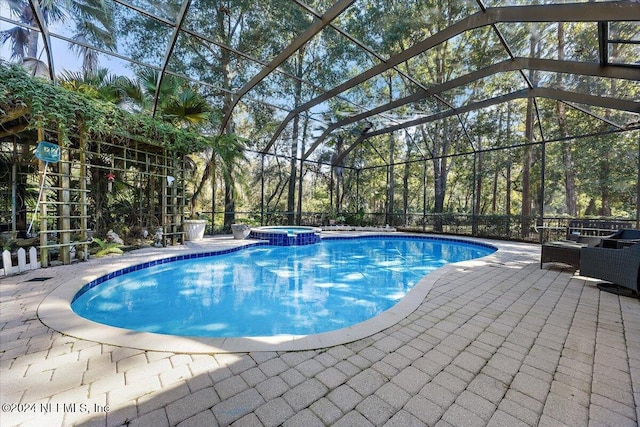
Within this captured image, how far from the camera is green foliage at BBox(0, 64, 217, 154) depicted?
372cm

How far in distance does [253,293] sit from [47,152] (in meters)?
3.90

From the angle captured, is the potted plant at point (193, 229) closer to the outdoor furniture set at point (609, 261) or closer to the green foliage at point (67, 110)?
the green foliage at point (67, 110)

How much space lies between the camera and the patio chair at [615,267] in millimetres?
3219

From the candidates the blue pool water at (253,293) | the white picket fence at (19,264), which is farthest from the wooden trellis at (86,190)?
the blue pool water at (253,293)

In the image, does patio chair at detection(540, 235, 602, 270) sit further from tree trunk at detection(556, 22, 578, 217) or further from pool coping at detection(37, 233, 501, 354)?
tree trunk at detection(556, 22, 578, 217)

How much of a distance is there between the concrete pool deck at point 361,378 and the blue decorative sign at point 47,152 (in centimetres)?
267

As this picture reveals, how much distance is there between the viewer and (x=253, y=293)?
4.15 meters

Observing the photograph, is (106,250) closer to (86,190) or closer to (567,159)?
(86,190)

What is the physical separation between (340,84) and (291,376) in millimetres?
7296

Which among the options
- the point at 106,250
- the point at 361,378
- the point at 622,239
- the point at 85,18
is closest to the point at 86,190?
the point at 106,250

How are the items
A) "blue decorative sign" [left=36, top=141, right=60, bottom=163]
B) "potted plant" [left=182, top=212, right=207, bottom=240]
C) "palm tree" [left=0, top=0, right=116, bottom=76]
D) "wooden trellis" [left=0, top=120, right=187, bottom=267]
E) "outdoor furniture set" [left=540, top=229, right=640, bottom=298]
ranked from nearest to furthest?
"outdoor furniture set" [left=540, top=229, right=640, bottom=298]
"blue decorative sign" [left=36, top=141, right=60, bottom=163]
"wooden trellis" [left=0, top=120, right=187, bottom=267]
"palm tree" [left=0, top=0, right=116, bottom=76]
"potted plant" [left=182, top=212, right=207, bottom=240]

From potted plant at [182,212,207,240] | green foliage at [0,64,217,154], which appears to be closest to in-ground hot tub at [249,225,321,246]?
potted plant at [182,212,207,240]

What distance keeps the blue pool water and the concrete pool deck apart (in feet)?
3.22

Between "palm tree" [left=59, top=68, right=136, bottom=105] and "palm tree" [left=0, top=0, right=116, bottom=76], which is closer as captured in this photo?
"palm tree" [left=59, top=68, right=136, bottom=105]
